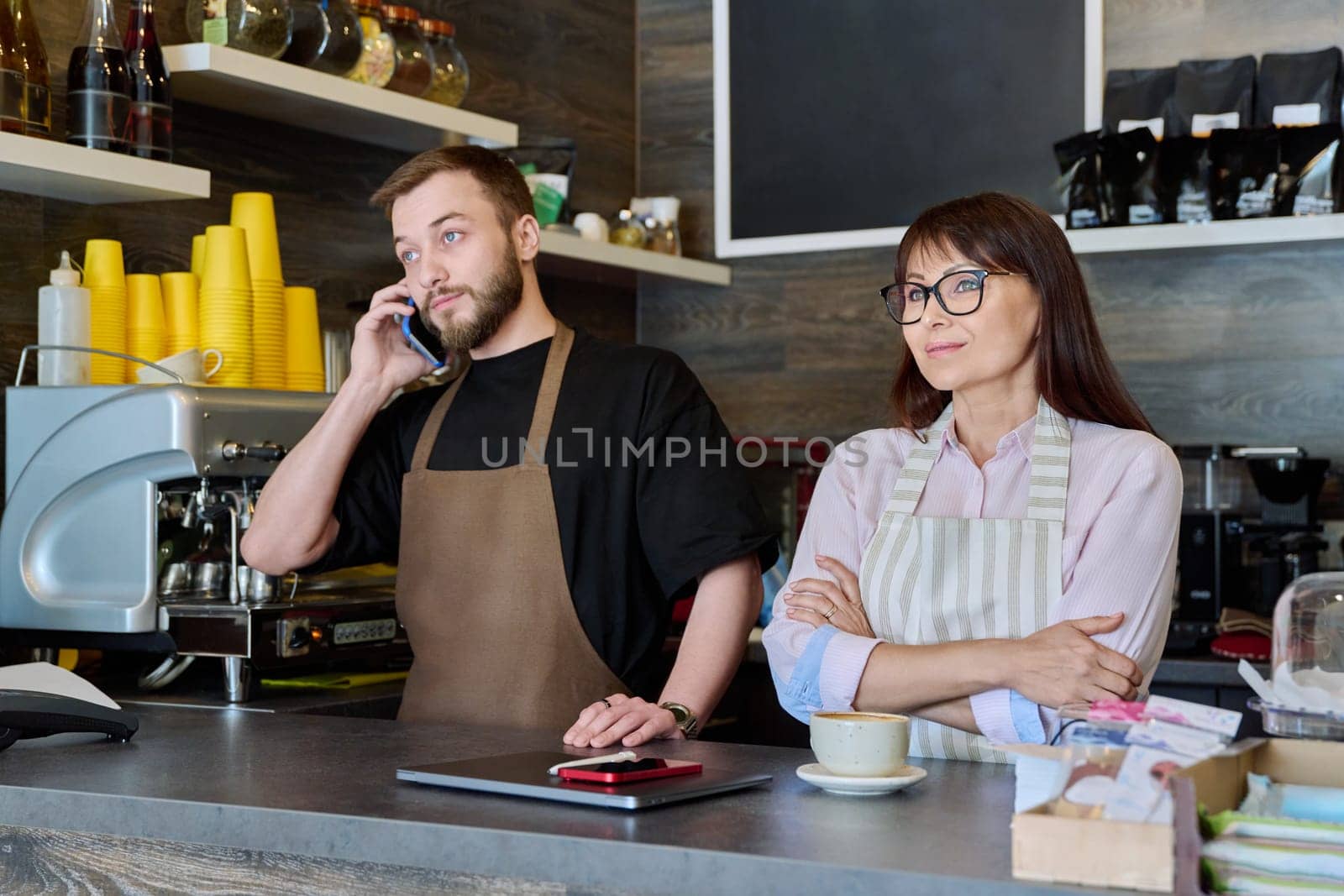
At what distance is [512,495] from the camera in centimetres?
215

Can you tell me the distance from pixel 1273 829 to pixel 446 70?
2390 mm

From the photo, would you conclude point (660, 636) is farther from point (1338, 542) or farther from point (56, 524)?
point (1338, 542)

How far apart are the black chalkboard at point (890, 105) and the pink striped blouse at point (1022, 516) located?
1.98m

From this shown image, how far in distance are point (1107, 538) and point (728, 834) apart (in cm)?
68

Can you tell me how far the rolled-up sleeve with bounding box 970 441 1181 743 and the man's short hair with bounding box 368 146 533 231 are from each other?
38.0 inches

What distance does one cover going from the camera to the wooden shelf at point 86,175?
2.22m

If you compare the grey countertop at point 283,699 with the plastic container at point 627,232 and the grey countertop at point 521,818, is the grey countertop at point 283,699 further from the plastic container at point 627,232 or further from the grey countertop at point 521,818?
the plastic container at point 627,232

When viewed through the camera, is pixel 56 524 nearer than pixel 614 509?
No

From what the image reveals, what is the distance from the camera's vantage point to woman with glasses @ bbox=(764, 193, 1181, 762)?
1667mm

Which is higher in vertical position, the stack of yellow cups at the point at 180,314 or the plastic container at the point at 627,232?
the plastic container at the point at 627,232

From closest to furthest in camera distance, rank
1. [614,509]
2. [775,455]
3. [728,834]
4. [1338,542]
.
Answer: [728,834]
[614,509]
[1338,542]
[775,455]

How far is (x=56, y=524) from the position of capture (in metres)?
2.33

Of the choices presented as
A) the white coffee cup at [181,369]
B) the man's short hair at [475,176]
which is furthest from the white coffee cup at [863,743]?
the white coffee cup at [181,369]

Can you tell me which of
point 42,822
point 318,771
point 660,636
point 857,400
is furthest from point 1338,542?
point 42,822
